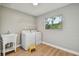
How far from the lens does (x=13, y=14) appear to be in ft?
2.59

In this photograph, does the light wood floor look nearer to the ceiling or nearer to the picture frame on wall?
the picture frame on wall

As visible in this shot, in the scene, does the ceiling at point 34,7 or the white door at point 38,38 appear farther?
the white door at point 38,38

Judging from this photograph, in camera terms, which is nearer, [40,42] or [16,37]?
[16,37]

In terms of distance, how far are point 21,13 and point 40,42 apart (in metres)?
0.47

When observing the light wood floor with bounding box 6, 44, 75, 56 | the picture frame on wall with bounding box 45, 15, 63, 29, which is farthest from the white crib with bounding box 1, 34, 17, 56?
the picture frame on wall with bounding box 45, 15, 63, 29

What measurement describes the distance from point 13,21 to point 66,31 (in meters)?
0.80

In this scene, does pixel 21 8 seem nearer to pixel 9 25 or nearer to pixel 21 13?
pixel 21 13

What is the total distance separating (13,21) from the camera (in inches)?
31.2

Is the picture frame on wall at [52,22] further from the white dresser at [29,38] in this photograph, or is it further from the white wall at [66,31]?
the white dresser at [29,38]

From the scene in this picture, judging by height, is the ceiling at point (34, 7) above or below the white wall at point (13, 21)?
above

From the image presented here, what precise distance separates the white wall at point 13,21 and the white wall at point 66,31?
166 millimetres

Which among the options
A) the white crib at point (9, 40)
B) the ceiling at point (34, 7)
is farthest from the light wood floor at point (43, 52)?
the ceiling at point (34, 7)

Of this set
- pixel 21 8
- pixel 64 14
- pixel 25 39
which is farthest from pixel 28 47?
pixel 64 14

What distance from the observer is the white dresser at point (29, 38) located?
896mm
